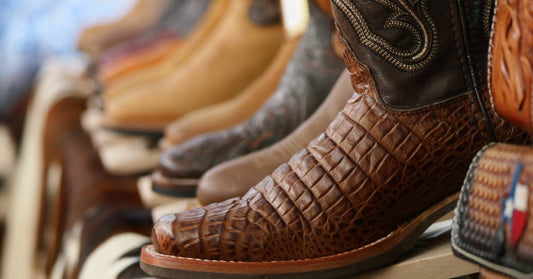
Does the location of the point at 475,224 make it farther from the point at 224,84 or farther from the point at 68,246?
the point at 224,84

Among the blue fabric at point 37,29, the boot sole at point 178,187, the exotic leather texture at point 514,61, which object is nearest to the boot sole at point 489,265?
the exotic leather texture at point 514,61

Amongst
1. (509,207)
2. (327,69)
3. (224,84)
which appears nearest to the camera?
(509,207)

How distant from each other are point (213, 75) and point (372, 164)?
981 millimetres

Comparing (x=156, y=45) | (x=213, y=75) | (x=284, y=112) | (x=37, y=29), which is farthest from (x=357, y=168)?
(x=37, y=29)

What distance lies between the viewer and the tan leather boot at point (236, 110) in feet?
4.04

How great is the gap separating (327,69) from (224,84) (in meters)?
0.65

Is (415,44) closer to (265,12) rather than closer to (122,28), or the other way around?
(265,12)

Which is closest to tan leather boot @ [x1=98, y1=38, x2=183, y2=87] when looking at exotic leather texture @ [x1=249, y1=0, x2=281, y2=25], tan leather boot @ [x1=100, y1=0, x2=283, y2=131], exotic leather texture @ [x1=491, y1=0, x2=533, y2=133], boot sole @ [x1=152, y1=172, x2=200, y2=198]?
tan leather boot @ [x1=100, y1=0, x2=283, y2=131]

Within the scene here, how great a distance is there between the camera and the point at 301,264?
2.12 ft

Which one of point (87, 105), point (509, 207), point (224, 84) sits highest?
point (509, 207)

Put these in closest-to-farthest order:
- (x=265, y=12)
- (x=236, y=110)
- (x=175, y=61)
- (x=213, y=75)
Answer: (x=236, y=110) < (x=265, y=12) < (x=213, y=75) < (x=175, y=61)

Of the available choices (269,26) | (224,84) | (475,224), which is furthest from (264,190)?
(224,84)

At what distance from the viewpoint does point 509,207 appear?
0.46 metres

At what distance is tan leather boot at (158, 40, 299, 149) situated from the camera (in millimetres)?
1232
